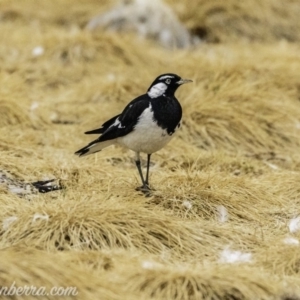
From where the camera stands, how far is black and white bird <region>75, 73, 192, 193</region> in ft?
15.6

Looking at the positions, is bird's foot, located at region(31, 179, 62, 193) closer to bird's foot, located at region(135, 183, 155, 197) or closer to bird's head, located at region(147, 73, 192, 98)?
bird's foot, located at region(135, 183, 155, 197)

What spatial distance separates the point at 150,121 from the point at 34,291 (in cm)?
159

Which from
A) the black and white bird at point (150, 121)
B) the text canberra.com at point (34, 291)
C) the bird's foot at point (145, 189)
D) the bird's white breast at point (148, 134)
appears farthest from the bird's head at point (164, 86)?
the text canberra.com at point (34, 291)

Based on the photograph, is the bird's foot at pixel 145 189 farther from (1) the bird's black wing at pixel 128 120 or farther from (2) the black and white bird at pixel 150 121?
(1) the bird's black wing at pixel 128 120

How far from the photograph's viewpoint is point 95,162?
226 inches

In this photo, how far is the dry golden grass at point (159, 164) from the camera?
378 cm

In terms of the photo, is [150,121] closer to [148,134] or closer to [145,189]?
[148,134]

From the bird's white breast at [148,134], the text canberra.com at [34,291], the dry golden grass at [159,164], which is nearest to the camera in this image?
the text canberra.com at [34,291]

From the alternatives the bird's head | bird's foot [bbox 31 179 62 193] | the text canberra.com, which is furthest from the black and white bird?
the text canberra.com

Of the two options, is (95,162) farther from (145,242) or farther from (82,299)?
(82,299)

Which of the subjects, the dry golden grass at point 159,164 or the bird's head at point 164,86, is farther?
the bird's head at point 164,86

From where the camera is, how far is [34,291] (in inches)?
135

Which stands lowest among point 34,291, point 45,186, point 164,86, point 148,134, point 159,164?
point 159,164

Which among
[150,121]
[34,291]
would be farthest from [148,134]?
[34,291]
